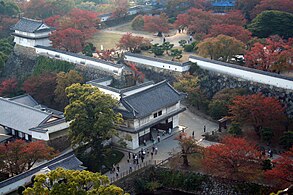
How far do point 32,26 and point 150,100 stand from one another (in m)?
20.2

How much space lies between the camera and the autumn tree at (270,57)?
35.5m

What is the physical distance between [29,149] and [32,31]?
2235cm

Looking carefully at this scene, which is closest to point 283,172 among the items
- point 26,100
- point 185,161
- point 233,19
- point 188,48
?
point 185,161

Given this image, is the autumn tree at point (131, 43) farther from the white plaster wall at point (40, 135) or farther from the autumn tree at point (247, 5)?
the white plaster wall at point (40, 135)

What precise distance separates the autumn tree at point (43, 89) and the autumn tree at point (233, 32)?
48.8 ft

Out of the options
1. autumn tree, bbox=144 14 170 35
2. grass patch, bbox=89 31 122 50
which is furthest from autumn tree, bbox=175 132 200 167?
autumn tree, bbox=144 14 170 35

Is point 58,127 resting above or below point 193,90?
below

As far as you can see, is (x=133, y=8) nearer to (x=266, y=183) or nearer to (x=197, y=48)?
(x=197, y=48)

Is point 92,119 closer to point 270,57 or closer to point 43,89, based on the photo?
point 43,89

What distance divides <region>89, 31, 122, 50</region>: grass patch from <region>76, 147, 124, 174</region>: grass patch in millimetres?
19819

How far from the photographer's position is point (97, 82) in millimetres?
38406

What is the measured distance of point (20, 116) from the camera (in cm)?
3316

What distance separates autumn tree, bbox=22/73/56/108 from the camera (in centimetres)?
3897

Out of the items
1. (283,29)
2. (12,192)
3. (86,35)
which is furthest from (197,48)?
(12,192)
